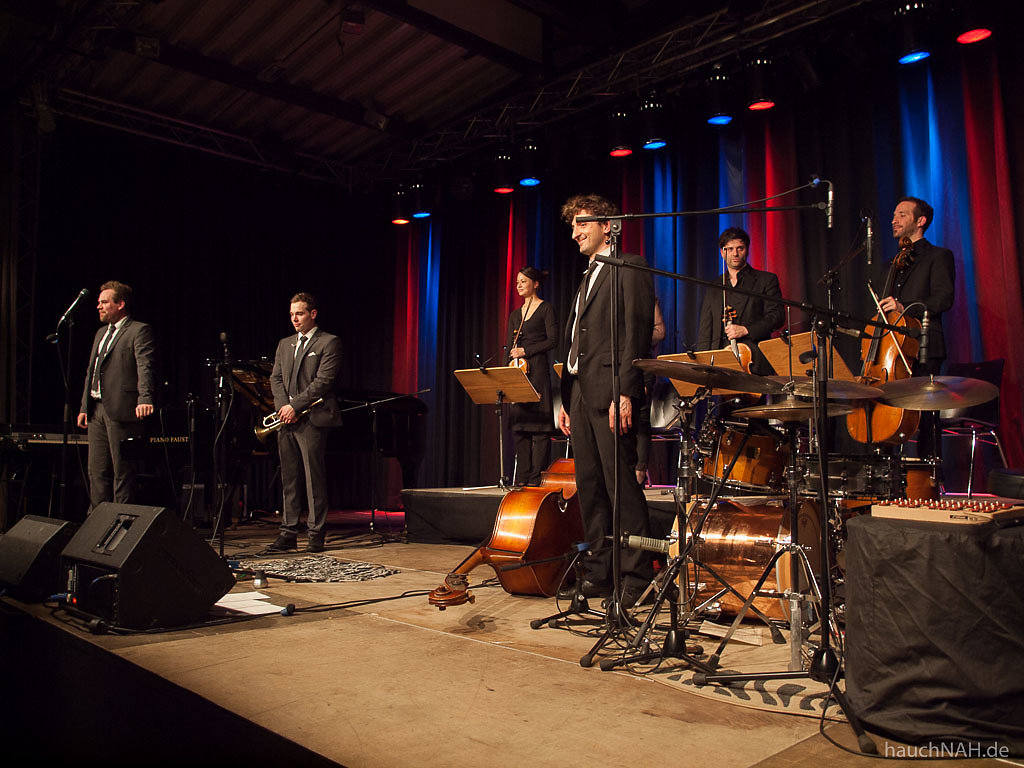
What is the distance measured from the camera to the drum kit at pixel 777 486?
8.84ft

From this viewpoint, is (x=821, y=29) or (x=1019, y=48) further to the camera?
(x=821, y=29)

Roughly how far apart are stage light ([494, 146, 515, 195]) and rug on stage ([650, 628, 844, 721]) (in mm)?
6451

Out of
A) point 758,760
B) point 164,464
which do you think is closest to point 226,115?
point 164,464

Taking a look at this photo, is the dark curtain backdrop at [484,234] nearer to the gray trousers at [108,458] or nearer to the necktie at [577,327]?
the gray trousers at [108,458]

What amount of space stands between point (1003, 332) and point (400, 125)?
6.97 m

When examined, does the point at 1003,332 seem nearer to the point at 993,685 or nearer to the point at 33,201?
the point at 993,685

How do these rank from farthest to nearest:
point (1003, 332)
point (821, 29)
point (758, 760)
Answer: point (821, 29) < point (1003, 332) < point (758, 760)

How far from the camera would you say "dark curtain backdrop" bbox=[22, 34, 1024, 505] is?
20.7 feet

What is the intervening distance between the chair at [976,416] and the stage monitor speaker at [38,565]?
5318 millimetres

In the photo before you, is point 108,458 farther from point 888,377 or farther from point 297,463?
point 888,377

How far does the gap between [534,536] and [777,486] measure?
3.99 ft

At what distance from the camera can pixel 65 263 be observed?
8.87 metres

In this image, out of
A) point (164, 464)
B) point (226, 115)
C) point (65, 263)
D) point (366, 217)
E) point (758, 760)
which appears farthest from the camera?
point (366, 217)

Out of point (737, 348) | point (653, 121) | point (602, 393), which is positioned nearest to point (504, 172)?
point (653, 121)
